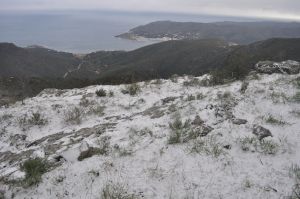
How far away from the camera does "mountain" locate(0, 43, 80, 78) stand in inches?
4230

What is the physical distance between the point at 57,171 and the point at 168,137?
206 cm

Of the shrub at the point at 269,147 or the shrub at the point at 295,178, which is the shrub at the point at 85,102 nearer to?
the shrub at the point at 269,147

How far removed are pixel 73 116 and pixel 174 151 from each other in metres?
4.33

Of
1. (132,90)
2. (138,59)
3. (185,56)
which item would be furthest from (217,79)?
(138,59)

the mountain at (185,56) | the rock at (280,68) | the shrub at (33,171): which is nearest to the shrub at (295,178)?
the shrub at (33,171)

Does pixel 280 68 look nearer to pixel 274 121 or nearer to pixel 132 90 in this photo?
pixel 132 90

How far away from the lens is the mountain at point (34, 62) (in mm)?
107438

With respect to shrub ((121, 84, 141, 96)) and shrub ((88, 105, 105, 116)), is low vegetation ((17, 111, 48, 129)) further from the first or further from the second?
shrub ((121, 84, 141, 96))

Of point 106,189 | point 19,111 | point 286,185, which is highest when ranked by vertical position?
point 286,185

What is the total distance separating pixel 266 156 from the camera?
→ 4105 mm

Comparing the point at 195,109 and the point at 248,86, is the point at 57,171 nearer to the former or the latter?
the point at 195,109

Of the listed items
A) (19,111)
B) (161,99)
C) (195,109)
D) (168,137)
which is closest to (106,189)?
(168,137)

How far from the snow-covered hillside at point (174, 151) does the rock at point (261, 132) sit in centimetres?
2

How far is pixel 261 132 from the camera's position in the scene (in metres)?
4.77
